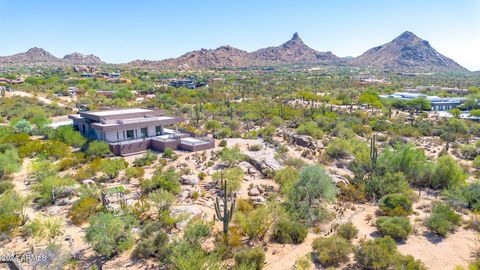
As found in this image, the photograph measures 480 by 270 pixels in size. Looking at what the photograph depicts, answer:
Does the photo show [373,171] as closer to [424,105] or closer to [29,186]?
[29,186]

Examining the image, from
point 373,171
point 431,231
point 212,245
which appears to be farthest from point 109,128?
point 431,231

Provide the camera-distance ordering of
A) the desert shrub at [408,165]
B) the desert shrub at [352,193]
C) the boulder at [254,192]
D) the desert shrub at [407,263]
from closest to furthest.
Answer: the desert shrub at [407,263] → the boulder at [254,192] → the desert shrub at [352,193] → the desert shrub at [408,165]

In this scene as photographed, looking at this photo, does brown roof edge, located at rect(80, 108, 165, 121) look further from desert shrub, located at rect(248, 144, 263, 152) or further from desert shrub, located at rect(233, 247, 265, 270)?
desert shrub, located at rect(233, 247, 265, 270)

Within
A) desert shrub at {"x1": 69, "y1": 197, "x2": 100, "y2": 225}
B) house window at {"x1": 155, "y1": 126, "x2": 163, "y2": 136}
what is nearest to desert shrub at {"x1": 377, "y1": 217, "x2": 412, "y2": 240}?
desert shrub at {"x1": 69, "y1": 197, "x2": 100, "y2": 225}

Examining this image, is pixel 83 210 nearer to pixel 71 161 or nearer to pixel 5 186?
pixel 5 186

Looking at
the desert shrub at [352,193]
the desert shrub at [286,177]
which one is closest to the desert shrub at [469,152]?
the desert shrub at [352,193]

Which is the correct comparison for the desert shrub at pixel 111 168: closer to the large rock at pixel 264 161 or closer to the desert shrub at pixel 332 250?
the large rock at pixel 264 161

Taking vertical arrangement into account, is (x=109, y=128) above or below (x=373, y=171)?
above
